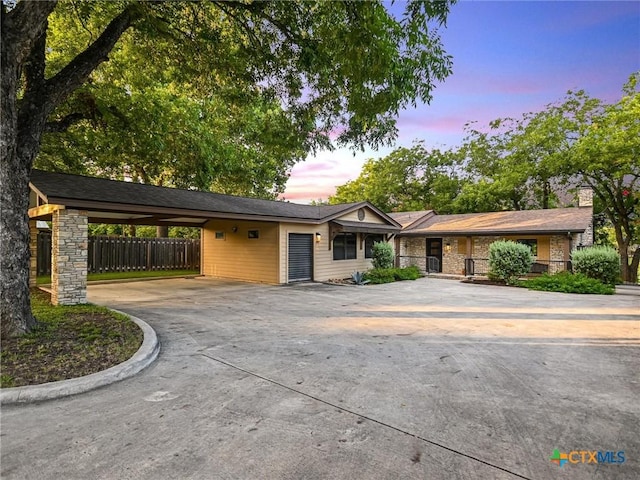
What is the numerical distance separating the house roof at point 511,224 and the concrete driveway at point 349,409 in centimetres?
1096

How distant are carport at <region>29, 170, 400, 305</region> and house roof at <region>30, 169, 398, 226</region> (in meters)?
0.02

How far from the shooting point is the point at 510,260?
1319 cm

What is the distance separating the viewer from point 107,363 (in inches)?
154

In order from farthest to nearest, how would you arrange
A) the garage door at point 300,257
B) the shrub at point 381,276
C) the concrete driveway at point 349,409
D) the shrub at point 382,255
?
the shrub at point 382,255, the shrub at point 381,276, the garage door at point 300,257, the concrete driveway at point 349,409

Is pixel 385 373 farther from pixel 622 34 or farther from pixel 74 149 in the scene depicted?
pixel 74 149

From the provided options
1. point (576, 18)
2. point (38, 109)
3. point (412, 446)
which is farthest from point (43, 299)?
point (576, 18)

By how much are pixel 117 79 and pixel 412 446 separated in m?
11.1

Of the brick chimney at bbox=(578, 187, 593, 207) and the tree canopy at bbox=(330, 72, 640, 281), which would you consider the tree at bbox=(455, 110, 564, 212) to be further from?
the brick chimney at bbox=(578, 187, 593, 207)

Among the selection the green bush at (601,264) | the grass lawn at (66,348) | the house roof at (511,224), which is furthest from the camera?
the house roof at (511,224)

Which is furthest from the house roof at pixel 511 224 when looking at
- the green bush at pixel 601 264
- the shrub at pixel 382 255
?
the shrub at pixel 382 255

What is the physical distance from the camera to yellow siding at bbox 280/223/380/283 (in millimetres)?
12875

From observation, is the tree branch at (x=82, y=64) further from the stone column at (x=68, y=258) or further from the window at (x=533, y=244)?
the window at (x=533, y=244)

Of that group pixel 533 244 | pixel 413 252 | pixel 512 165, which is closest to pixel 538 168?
pixel 512 165

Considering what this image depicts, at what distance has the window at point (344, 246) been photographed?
15.2 m
